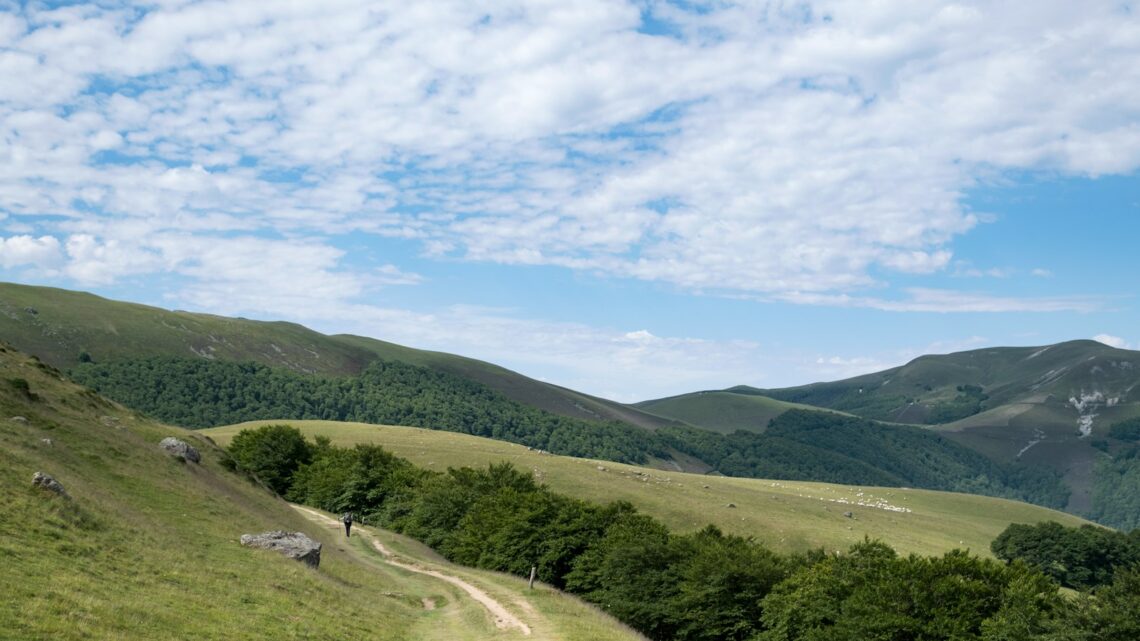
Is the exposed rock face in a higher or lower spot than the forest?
higher

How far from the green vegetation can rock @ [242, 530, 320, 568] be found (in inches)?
5054

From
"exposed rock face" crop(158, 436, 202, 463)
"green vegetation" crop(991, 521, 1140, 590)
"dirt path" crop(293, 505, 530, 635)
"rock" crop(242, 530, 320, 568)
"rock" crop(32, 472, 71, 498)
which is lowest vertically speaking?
"green vegetation" crop(991, 521, 1140, 590)

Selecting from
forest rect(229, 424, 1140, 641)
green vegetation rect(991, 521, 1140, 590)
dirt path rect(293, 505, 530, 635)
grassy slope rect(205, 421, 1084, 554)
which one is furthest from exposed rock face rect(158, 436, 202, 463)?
green vegetation rect(991, 521, 1140, 590)

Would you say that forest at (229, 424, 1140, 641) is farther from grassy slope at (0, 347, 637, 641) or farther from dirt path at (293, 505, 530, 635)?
grassy slope at (0, 347, 637, 641)

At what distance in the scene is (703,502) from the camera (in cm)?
12238

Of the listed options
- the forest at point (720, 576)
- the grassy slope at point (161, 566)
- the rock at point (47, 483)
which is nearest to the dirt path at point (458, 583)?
the grassy slope at point (161, 566)

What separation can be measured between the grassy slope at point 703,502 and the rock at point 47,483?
84516 mm

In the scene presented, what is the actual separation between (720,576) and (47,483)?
1711 inches

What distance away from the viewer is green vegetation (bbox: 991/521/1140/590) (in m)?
132

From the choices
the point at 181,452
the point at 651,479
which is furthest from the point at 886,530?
the point at 181,452

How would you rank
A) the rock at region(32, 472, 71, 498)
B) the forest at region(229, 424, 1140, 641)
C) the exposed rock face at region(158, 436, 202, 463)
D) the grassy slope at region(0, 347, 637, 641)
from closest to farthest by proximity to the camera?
the grassy slope at region(0, 347, 637, 641), the rock at region(32, 472, 71, 498), the forest at region(229, 424, 1140, 641), the exposed rock face at region(158, 436, 202, 463)

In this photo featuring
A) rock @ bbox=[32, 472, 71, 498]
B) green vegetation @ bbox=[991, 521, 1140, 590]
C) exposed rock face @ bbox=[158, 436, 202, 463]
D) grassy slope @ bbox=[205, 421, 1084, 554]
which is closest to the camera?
rock @ bbox=[32, 472, 71, 498]

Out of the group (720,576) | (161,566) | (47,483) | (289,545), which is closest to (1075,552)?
(720,576)

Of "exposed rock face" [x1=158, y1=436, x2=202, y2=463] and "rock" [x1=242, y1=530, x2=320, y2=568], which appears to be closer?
"rock" [x1=242, y1=530, x2=320, y2=568]
